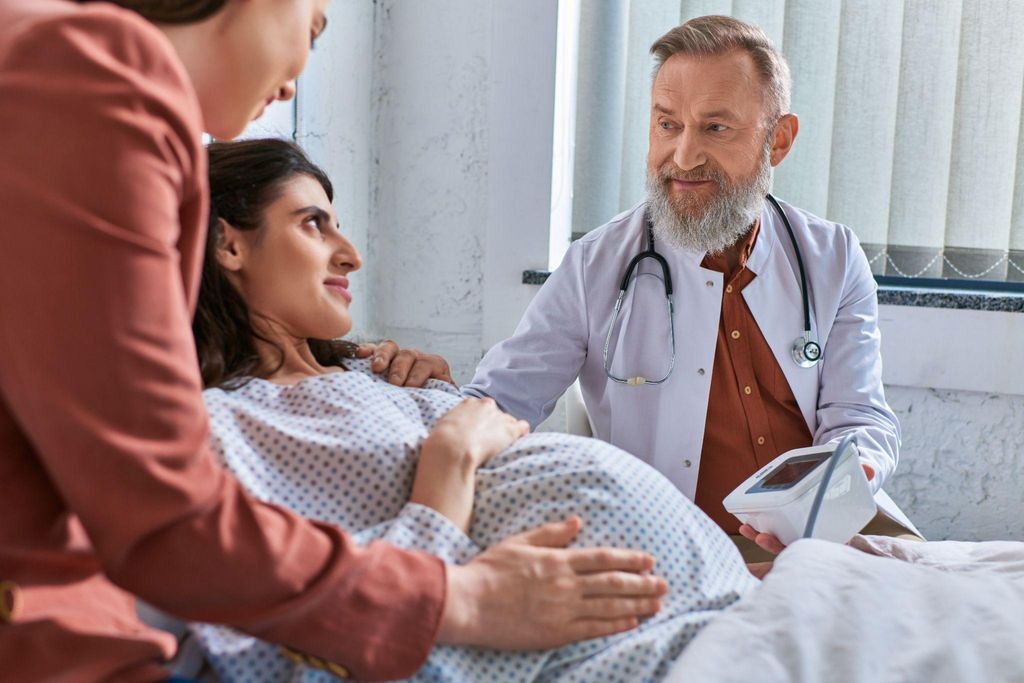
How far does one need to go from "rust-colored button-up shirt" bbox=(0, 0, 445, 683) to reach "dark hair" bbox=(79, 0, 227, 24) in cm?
10

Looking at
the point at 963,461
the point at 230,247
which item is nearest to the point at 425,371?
the point at 230,247

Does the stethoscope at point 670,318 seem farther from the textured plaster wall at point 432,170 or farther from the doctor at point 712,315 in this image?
the textured plaster wall at point 432,170

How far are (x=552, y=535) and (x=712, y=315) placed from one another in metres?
1.16

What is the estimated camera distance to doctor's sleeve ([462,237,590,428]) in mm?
2244

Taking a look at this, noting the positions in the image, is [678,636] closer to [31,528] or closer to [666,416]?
[31,528]

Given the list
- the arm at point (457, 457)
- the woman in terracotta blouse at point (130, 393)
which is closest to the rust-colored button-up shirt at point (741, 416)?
the arm at point (457, 457)

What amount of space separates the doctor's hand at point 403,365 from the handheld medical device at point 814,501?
49cm

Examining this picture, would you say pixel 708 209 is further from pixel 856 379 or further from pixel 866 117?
pixel 866 117

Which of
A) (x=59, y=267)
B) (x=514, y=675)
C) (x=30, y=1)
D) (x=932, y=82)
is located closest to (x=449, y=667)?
(x=514, y=675)

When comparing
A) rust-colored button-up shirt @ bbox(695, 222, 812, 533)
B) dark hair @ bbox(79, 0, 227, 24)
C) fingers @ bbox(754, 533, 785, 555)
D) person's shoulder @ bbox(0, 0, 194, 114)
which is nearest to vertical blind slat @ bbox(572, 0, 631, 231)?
rust-colored button-up shirt @ bbox(695, 222, 812, 533)

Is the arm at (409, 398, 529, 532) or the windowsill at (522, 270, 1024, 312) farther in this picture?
the windowsill at (522, 270, 1024, 312)

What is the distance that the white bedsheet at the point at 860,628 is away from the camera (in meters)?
0.99

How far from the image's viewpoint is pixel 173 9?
902mm

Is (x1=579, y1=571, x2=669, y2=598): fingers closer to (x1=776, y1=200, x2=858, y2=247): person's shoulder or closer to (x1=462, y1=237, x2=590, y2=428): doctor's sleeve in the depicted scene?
(x1=462, y1=237, x2=590, y2=428): doctor's sleeve
